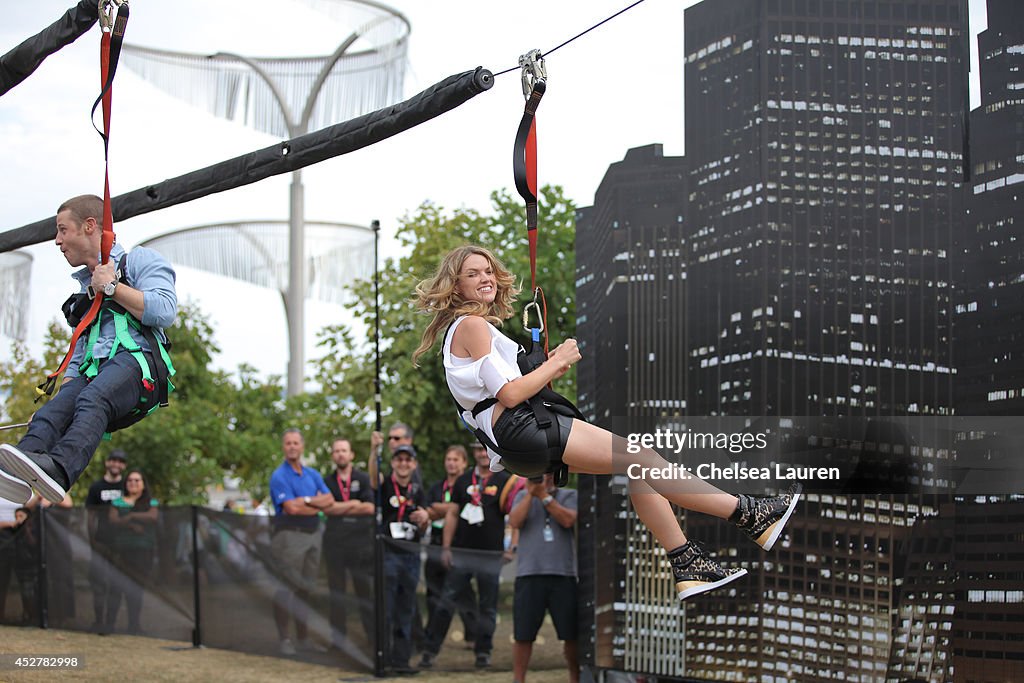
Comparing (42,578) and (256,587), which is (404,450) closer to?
(256,587)

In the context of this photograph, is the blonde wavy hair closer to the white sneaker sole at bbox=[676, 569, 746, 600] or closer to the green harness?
the green harness

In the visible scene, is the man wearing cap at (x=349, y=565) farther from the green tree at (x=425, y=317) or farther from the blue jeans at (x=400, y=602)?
the green tree at (x=425, y=317)

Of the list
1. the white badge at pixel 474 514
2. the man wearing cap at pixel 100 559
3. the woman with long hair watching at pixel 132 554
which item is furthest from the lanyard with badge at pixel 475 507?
the man wearing cap at pixel 100 559

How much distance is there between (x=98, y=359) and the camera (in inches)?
197

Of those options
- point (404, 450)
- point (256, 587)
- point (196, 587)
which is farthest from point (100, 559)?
point (404, 450)

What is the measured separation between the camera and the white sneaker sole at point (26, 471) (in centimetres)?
440

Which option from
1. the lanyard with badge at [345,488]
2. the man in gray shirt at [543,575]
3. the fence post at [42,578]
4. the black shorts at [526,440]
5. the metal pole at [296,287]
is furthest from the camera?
the metal pole at [296,287]

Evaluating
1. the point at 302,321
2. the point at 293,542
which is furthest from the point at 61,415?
the point at 302,321

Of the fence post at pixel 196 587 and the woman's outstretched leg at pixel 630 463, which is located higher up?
the woman's outstretched leg at pixel 630 463

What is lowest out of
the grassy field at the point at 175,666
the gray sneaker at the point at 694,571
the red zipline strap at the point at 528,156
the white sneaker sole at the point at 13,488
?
the grassy field at the point at 175,666

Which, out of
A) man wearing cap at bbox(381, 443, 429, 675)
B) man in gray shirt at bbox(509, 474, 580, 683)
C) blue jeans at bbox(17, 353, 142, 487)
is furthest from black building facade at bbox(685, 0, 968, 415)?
blue jeans at bbox(17, 353, 142, 487)

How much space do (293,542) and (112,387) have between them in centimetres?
449

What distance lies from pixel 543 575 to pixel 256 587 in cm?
262

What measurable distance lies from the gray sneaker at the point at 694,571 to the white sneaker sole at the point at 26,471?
8.11ft
